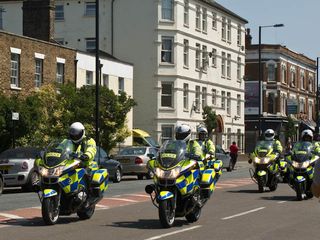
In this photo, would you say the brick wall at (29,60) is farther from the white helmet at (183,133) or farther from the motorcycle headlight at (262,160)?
the white helmet at (183,133)

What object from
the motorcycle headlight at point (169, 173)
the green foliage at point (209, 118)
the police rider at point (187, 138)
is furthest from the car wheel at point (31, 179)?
the green foliage at point (209, 118)

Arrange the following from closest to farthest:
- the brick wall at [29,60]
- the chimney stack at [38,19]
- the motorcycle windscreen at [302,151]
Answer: the motorcycle windscreen at [302,151] < the brick wall at [29,60] < the chimney stack at [38,19]

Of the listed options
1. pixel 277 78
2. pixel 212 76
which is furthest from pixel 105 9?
pixel 277 78

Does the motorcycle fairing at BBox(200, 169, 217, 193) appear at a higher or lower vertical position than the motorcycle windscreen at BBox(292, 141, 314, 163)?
lower

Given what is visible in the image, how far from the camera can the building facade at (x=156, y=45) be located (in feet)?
185

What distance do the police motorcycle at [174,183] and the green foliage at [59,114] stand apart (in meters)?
17.5

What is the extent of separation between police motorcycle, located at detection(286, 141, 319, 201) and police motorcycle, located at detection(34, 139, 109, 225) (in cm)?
711

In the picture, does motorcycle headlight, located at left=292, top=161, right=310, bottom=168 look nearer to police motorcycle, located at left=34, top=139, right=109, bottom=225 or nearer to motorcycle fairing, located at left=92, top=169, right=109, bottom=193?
motorcycle fairing, located at left=92, top=169, right=109, bottom=193

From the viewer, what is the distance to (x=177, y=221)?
14.8m

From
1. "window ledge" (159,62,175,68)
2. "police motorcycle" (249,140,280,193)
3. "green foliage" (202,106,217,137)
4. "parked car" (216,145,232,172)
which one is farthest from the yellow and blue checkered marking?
"window ledge" (159,62,175,68)

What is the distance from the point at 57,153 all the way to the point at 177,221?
2648mm

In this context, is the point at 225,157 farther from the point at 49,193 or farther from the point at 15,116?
the point at 49,193

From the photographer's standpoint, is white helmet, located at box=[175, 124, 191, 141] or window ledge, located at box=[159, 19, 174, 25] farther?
window ledge, located at box=[159, 19, 174, 25]

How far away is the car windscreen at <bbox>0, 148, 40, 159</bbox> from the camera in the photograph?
2498 centimetres
